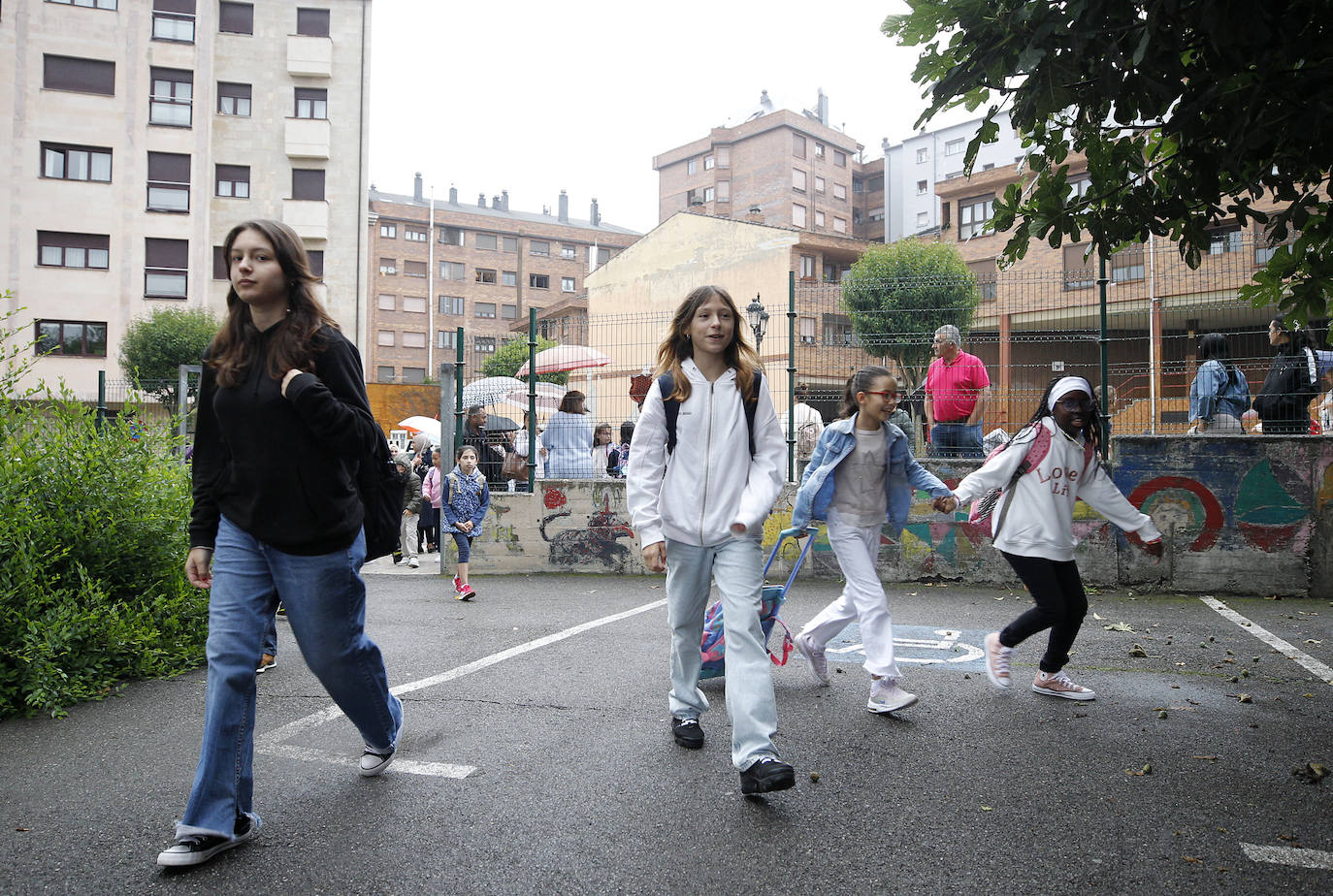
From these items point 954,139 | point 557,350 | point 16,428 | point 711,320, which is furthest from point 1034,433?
point 954,139

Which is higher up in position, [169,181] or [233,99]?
[233,99]

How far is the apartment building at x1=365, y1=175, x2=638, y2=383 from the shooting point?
65125mm

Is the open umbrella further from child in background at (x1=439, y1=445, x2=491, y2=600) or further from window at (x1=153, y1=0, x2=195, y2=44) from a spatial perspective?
window at (x1=153, y1=0, x2=195, y2=44)

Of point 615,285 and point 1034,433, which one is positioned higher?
point 615,285

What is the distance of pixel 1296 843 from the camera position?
305 centimetres

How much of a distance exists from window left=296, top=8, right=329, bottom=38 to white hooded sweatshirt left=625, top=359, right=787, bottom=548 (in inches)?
1547

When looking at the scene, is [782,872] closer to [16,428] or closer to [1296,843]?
[1296,843]

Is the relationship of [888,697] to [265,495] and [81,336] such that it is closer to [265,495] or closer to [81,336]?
[265,495]

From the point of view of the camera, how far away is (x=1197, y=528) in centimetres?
880

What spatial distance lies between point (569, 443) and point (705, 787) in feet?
24.3

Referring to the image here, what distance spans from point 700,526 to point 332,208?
3676 cm

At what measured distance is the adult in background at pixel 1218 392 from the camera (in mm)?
8898

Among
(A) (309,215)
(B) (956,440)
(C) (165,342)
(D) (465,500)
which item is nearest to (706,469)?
(D) (465,500)

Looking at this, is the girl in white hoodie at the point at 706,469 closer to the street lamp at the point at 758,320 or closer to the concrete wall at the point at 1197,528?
the concrete wall at the point at 1197,528
